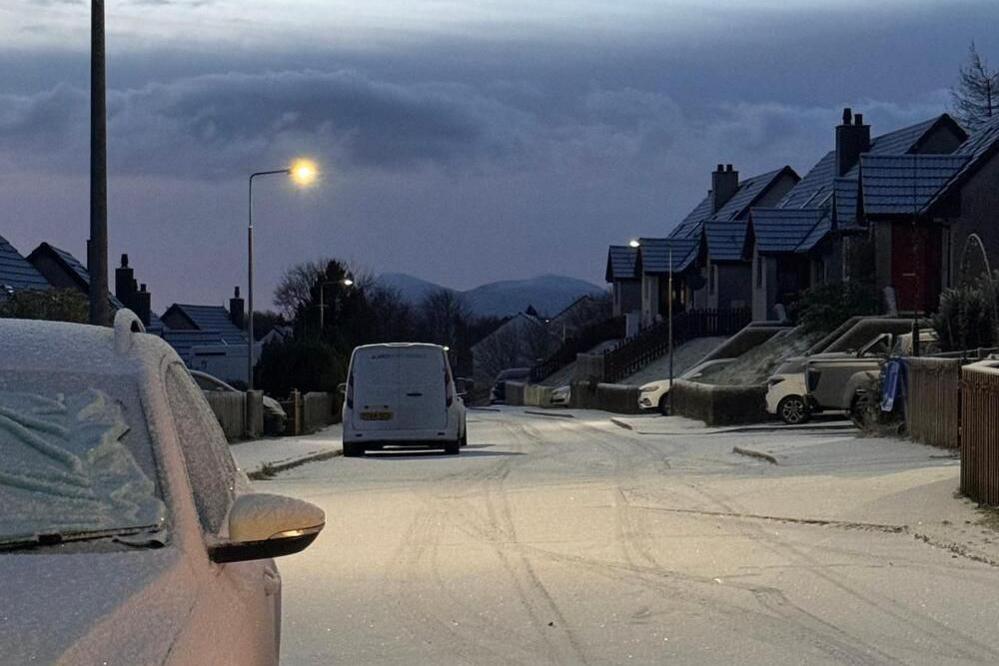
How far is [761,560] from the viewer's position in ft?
40.4

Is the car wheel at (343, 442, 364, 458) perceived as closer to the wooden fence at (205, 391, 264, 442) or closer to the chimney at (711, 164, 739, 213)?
the wooden fence at (205, 391, 264, 442)

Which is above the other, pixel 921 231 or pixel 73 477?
pixel 921 231

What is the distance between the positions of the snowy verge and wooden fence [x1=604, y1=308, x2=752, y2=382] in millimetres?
32929

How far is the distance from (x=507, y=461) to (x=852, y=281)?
27686 millimetres

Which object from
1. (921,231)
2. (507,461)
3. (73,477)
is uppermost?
(921,231)

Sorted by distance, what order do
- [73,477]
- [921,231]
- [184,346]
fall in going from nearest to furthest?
[73,477] < [921,231] < [184,346]

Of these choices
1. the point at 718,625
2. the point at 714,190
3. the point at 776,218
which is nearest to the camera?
the point at 718,625

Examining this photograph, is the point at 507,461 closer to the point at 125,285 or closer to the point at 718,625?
the point at 718,625

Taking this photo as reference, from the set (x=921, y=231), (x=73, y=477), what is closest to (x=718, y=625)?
(x=73, y=477)

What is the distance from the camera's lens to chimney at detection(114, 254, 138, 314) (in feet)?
253

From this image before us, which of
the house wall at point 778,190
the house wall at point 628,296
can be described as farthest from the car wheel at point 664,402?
the house wall at point 628,296

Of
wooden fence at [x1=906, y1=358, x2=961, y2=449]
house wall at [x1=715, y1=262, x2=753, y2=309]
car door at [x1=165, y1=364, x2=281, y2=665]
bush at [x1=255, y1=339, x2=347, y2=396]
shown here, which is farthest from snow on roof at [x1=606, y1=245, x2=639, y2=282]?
car door at [x1=165, y1=364, x2=281, y2=665]

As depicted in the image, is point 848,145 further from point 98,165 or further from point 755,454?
point 98,165

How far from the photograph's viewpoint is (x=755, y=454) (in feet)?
80.5
